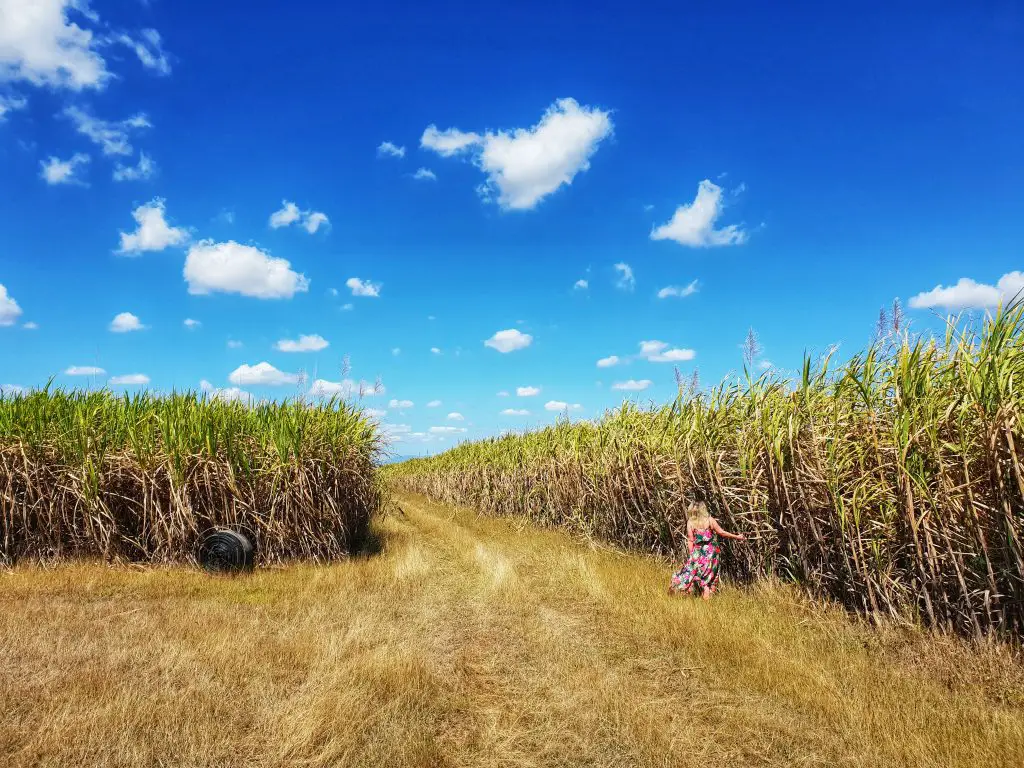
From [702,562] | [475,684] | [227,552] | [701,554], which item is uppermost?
[227,552]

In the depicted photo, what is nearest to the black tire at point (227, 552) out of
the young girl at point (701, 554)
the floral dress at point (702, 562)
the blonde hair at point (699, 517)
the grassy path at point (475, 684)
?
the grassy path at point (475, 684)

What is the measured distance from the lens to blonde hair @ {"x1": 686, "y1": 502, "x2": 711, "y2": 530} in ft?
25.9

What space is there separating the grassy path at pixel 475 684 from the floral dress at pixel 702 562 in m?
0.44

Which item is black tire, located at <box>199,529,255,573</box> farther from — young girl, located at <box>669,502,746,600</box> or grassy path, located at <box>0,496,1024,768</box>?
young girl, located at <box>669,502,746,600</box>

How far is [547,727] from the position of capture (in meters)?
4.27

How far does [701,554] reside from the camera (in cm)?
790

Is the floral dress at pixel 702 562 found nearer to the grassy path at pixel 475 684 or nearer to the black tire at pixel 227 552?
the grassy path at pixel 475 684

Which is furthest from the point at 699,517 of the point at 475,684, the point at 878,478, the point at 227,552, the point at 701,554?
the point at 227,552

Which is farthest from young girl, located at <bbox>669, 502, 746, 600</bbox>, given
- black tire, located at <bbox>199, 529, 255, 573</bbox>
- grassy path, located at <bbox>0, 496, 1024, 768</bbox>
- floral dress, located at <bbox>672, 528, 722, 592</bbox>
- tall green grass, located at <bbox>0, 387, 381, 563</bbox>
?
black tire, located at <bbox>199, 529, 255, 573</bbox>

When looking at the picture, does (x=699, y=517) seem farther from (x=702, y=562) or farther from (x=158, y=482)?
(x=158, y=482)

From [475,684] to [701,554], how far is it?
4210 mm

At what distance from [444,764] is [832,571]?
18.1 feet

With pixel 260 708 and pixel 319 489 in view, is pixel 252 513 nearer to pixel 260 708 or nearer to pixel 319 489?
pixel 319 489

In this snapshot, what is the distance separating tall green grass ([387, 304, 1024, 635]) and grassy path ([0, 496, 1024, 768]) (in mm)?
661
